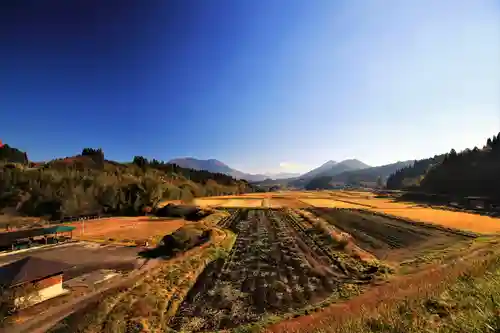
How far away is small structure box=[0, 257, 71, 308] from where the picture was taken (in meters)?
16.6

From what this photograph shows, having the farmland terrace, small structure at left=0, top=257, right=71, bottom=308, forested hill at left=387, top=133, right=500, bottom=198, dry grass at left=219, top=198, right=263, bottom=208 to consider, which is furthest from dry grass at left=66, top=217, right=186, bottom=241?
forested hill at left=387, top=133, right=500, bottom=198

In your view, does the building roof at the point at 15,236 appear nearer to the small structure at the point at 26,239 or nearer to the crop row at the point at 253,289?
the small structure at the point at 26,239

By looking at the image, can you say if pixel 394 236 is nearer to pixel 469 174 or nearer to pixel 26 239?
pixel 26 239

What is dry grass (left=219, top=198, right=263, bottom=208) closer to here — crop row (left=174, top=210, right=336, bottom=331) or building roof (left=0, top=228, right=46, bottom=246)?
crop row (left=174, top=210, right=336, bottom=331)

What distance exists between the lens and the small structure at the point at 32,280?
16625mm

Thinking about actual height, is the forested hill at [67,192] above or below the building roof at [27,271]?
above

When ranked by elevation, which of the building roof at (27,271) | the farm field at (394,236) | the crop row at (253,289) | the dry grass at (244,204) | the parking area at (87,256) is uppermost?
the building roof at (27,271)

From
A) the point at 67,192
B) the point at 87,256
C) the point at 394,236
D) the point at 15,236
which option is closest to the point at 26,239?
the point at 15,236

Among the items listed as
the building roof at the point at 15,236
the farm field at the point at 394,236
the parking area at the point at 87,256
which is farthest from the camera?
the building roof at the point at 15,236

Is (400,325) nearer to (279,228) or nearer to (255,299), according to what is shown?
(255,299)

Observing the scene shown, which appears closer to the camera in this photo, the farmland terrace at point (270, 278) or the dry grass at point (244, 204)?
the farmland terrace at point (270, 278)

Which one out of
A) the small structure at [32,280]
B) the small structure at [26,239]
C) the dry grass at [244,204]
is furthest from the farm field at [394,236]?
the small structure at [26,239]

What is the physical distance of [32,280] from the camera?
17.6 meters

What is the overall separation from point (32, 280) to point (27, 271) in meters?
0.69
